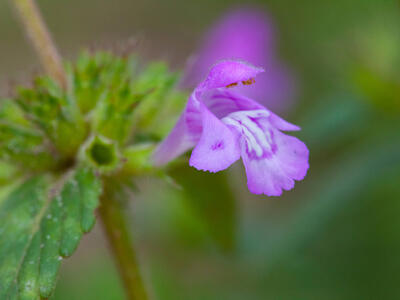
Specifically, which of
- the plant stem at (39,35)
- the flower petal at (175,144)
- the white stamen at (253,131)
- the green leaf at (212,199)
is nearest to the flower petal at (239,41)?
the green leaf at (212,199)

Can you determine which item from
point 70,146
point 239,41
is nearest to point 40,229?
point 70,146

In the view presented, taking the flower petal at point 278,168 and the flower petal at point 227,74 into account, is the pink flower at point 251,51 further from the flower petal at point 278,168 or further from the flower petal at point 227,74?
the flower petal at point 278,168

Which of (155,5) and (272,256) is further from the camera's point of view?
(155,5)

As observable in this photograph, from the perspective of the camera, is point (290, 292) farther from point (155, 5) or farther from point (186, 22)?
point (155, 5)

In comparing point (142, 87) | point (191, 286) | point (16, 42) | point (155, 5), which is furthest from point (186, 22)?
point (142, 87)

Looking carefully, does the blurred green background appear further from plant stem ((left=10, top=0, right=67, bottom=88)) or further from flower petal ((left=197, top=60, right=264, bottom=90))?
flower petal ((left=197, top=60, right=264, bottom=90))

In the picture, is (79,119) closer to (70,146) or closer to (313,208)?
(70,146)
